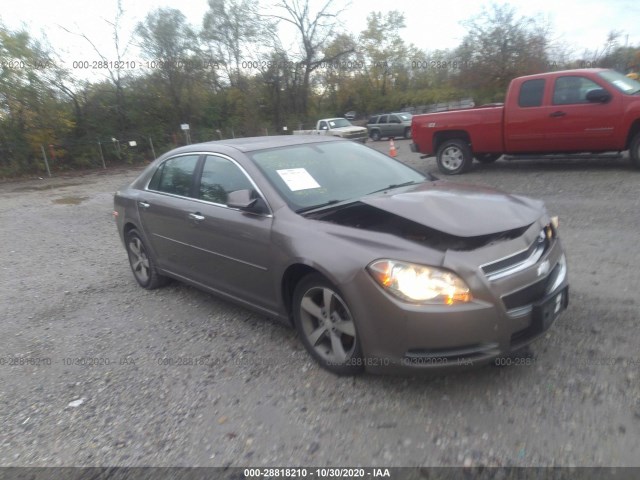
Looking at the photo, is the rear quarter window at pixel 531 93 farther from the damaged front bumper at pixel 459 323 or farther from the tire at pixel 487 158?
the damaged front bumper at pixel 459 323

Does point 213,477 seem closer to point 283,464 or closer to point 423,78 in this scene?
point 283,464

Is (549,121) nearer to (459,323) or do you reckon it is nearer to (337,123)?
(459,323)

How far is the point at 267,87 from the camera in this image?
34625 mm

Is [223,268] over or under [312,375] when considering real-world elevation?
over

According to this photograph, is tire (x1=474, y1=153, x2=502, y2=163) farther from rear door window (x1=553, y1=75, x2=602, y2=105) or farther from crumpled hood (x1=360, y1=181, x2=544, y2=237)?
crumpled hood (x1=360, y1=181, x2=544, y2=237)

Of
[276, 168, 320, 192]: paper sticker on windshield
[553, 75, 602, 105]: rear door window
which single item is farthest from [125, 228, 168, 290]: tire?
[553, 75, 602, 105]: rear door window

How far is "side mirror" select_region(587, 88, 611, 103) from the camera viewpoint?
816cm

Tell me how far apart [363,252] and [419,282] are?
37cm

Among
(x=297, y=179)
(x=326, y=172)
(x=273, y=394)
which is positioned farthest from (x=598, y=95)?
(x=273, y=394)

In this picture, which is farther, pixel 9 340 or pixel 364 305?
pixel 9 340

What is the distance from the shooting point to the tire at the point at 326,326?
2.96m

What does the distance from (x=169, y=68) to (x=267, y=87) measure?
356 inches

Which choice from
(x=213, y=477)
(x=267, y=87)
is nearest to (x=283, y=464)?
(x=213, y=477)

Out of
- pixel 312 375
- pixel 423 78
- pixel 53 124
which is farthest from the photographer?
pixel 423 78
